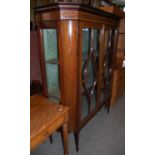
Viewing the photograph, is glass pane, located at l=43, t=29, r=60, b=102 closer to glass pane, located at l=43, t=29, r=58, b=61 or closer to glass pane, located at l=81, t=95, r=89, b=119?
glass pane, located at l=43, t=29, r=58, b=61

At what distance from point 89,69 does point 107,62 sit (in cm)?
52

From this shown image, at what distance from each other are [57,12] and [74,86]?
2.20 feet

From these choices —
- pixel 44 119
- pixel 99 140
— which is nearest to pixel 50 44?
pixel 44 119

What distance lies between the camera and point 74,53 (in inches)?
53.4

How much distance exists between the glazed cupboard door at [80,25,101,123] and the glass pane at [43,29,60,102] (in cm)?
26

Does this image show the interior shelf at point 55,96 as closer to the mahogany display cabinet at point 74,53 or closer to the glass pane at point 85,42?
the mahogany display cabinet at point 74,53

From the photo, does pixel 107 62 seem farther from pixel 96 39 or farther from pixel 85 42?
pixel 85 42

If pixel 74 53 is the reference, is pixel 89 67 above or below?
below

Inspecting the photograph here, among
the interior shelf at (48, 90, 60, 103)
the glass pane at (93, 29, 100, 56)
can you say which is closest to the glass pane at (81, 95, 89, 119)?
the interior shelf at (48, 90, 60, 103)

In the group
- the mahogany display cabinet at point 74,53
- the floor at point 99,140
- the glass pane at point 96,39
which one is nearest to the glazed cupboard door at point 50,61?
the mahogany display cabinet at point 74,53

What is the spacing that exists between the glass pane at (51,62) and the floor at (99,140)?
1.96 ft

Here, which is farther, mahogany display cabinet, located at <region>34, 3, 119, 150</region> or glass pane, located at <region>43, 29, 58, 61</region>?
glass pane, located at <region>43, 29, 58, 61</region>

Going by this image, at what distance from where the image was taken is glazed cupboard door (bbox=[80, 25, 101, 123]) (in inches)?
59.6
